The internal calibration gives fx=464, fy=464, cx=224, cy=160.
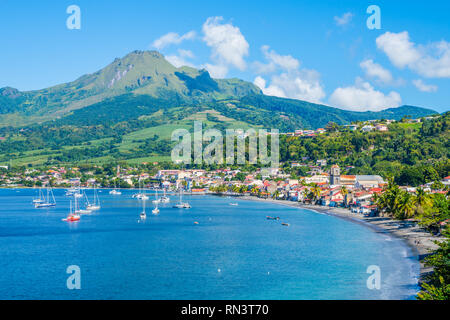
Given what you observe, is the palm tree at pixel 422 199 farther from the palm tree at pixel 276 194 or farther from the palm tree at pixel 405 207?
the palm tree at pixel 276 194

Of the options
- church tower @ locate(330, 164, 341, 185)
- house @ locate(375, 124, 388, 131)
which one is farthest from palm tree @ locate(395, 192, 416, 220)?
house @ locate(375, 124, 388, 131)

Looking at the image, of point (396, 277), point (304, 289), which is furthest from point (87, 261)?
point (396, 277)

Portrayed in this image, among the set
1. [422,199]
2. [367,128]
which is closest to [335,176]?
[422,199]

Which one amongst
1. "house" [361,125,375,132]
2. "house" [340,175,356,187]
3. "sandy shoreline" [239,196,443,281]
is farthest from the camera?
"house" [361,125,375,132]

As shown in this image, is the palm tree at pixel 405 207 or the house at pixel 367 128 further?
the house at pixel 367 128

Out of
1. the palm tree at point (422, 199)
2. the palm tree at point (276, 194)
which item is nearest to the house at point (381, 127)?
the palm tree at point (276, 194)

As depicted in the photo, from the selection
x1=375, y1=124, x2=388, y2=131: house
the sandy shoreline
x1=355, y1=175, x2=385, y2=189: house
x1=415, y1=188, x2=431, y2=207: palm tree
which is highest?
x1=375, y1=124, x2=388, y2=131: house

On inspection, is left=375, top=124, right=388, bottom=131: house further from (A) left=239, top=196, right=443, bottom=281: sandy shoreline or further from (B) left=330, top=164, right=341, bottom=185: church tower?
(A) left=239, top=196, right=443, bottom=281: sandy shoreline

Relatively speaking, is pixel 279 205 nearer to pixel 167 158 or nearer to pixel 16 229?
pixel 16 229
